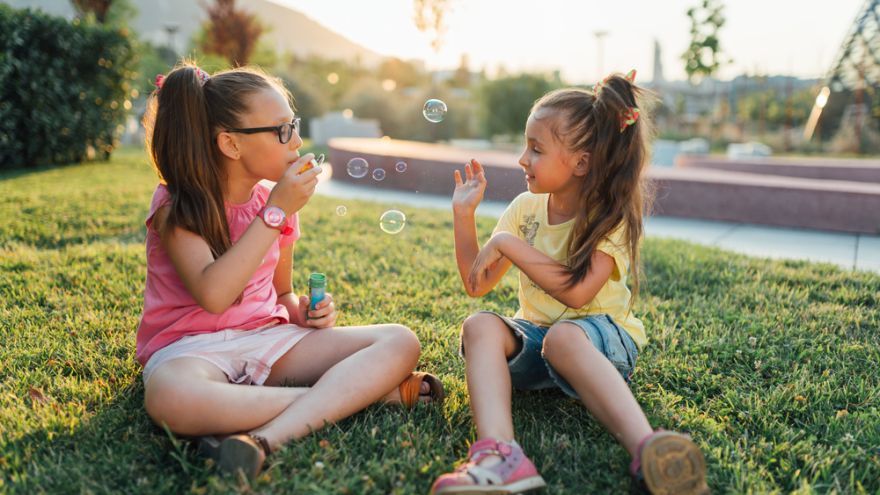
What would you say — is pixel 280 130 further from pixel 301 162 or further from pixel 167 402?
pixel 167 402

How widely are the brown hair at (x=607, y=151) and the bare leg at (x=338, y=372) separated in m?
0.62

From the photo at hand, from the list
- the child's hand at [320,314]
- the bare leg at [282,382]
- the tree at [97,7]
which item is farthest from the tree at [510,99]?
the bare leg at [282,382]

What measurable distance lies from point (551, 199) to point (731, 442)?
3.12ft

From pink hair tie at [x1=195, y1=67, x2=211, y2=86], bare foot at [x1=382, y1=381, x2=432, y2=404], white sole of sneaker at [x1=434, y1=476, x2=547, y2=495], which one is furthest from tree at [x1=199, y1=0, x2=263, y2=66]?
white sole of sneaker at [x1=434, y1=476, x2=547, y2=495]

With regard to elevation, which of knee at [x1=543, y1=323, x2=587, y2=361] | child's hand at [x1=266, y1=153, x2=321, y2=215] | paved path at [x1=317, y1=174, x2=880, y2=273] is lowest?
paved path at [x1=317, y1=174, x2=880, y2=273]

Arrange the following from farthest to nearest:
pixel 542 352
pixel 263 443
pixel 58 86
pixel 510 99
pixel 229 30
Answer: pixel 229 30 → pixel 510 99 → pixel 58 86 → pixel 542 352 → pixel 263 443

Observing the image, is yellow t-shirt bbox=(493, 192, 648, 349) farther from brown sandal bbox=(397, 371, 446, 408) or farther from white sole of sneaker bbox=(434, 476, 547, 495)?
white sole of sneaker bbox=(434, 476, 547, 495)

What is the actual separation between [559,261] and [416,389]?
61 cm

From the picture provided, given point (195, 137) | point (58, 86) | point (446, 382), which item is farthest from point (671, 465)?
point (58, 86)

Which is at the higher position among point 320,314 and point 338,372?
point 320,314

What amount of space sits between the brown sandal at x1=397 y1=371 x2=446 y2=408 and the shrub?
25.9 ft

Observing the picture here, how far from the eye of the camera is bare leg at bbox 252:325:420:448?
6.32ft

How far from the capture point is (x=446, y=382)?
2.41m

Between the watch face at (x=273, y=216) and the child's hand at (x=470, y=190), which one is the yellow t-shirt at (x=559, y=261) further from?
the watch face at (x=273, y=216)
